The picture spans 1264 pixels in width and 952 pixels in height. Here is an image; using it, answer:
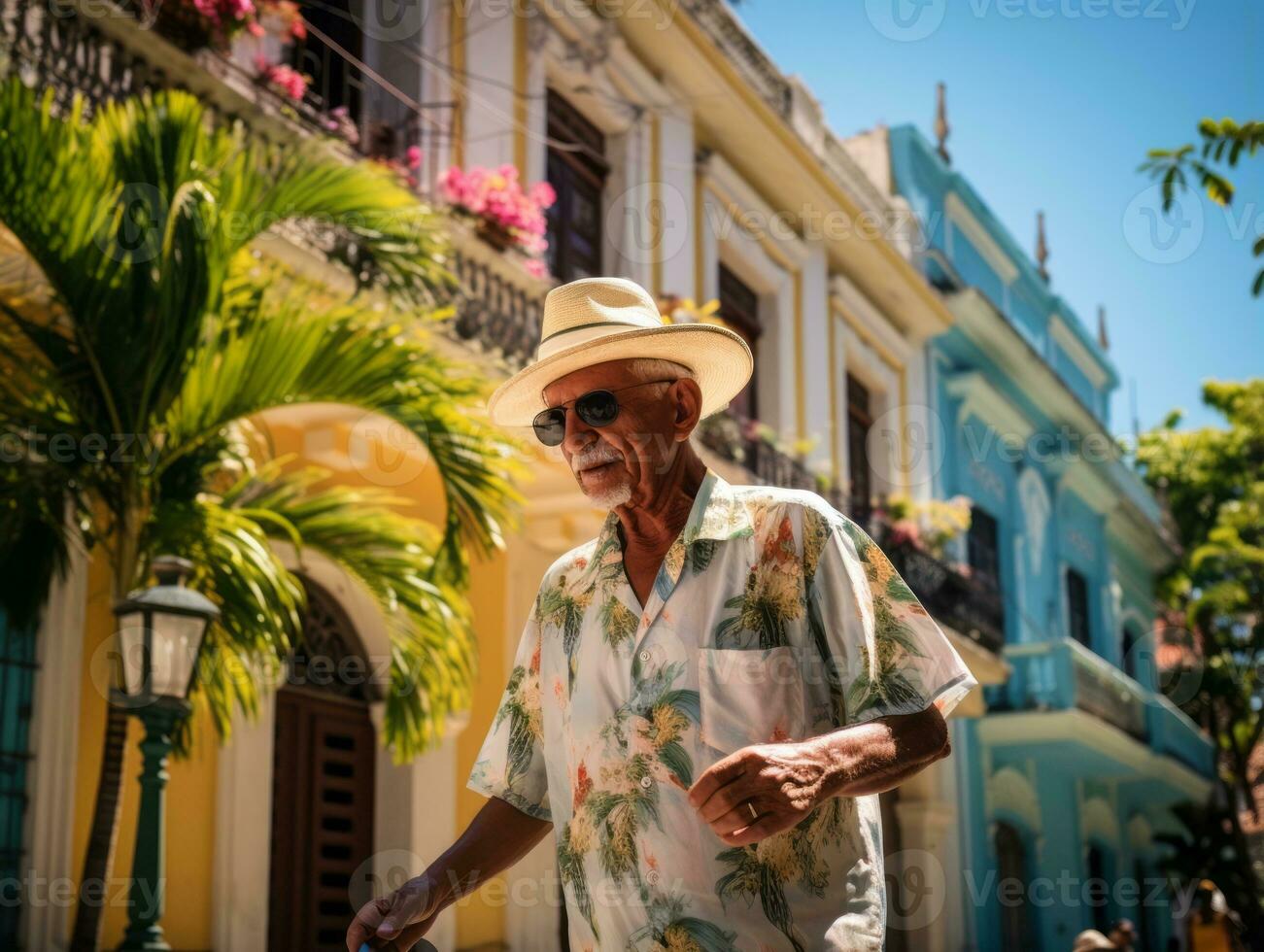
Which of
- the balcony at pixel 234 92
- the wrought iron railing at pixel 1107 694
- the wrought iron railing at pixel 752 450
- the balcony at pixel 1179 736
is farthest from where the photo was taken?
the balcony at pixel 1179 736

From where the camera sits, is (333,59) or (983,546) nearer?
(333,59)

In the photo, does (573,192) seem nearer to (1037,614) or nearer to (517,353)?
(517,353)

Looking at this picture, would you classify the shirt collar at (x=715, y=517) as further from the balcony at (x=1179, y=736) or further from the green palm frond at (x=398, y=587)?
the balcony at (x=1179, y=736)

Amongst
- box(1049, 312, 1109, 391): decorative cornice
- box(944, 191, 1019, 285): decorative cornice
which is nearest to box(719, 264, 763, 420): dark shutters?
box(944, 191, 1019, 285): decorative cornice

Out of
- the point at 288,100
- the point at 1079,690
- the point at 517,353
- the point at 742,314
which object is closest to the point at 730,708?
the point at 288,100

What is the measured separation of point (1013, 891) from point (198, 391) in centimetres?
1546

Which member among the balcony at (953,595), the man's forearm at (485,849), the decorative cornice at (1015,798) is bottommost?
the man's forearm at (485,849)

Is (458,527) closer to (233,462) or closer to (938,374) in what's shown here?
(233,462)

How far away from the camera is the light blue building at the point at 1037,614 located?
19.8 metres

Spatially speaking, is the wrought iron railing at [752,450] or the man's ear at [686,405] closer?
the man's ear at [686,405]

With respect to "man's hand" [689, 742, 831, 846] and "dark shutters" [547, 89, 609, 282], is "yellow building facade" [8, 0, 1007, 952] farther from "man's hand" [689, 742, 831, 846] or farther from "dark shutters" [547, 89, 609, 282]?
"man's hand" [689, 742, 831, 846]

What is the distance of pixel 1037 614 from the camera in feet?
73.8

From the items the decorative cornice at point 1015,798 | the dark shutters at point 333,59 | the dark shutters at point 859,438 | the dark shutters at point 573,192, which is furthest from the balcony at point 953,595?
the dark shutters at point 333,59

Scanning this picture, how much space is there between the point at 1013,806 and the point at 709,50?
32.5 feet
